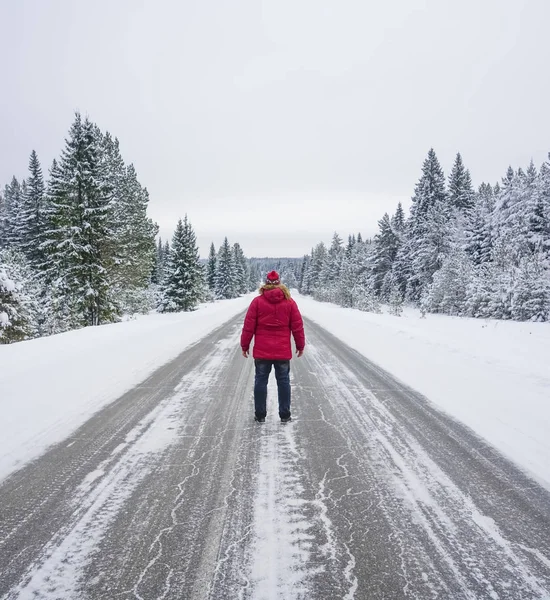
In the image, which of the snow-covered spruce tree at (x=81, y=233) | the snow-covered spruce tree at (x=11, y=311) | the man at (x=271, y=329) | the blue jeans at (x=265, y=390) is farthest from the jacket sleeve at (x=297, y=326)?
the snow-covered spruce tree at (x=81, y=233)

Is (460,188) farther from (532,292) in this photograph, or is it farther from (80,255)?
(80,255)

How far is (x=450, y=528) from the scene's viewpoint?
2434 mm

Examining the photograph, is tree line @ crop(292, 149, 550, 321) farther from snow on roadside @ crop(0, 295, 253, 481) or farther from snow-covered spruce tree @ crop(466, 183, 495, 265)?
snow on roadside @ crop(0, 295, 253, 481)

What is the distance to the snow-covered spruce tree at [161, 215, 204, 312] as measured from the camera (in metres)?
31.4

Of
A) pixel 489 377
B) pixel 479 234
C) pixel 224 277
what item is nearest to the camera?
pixel 489 377

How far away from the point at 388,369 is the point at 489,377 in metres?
1.76

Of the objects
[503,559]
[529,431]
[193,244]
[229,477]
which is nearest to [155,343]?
[229,477]

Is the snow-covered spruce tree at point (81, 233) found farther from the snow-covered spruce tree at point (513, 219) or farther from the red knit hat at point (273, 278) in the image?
the snow-covered spruce tree at point (513, 219)

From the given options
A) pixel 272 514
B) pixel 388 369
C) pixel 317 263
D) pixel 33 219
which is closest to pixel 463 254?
pixel 388 369

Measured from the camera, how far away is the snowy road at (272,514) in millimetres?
1966

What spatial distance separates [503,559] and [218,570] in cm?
160

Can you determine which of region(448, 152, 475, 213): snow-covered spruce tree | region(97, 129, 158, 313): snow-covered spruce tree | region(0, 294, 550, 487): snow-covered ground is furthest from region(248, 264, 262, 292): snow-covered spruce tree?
region(0, 294, 550, 487): snow-covered ground

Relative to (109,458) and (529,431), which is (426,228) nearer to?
(529,431)

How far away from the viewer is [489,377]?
671cm
